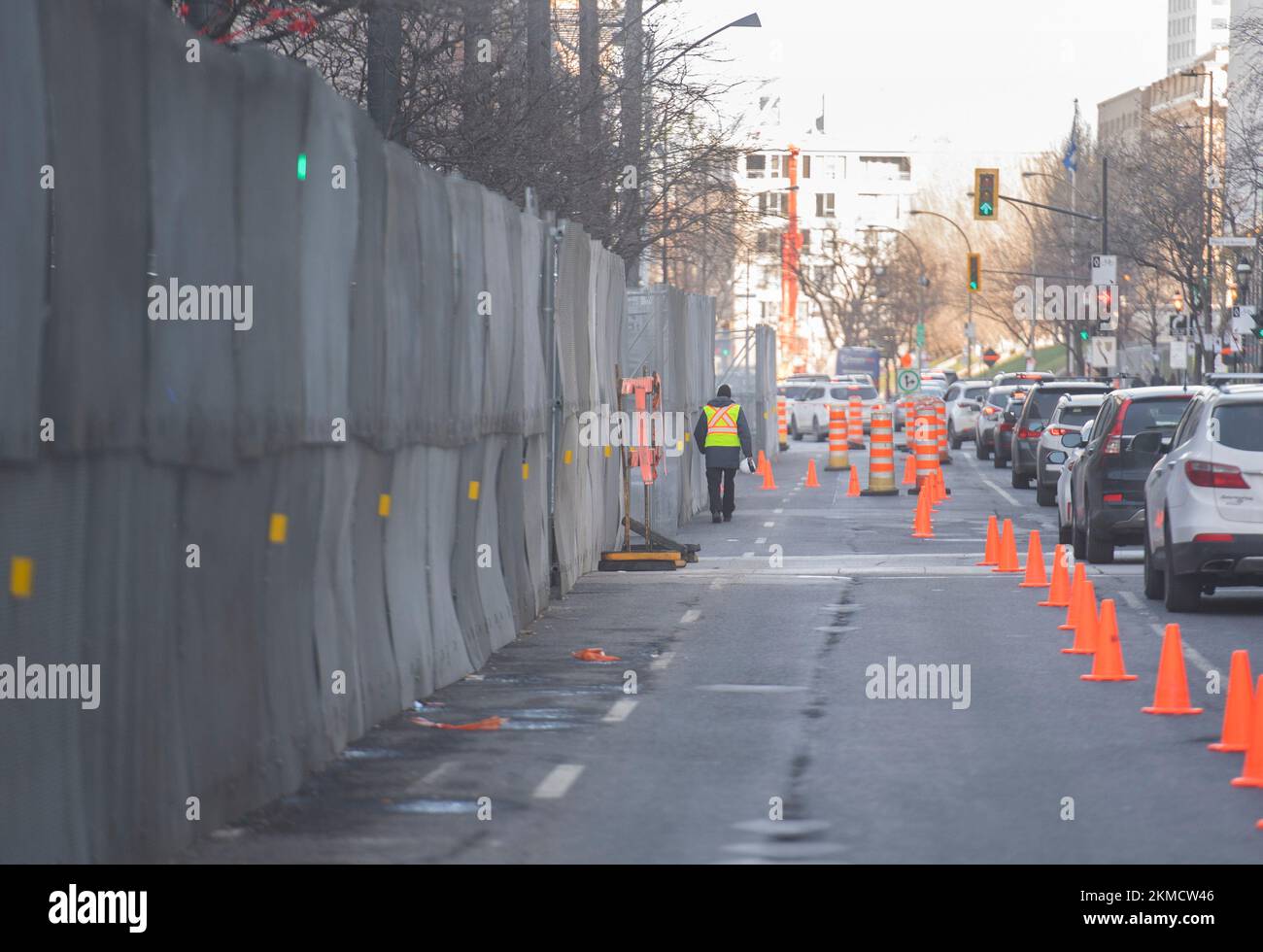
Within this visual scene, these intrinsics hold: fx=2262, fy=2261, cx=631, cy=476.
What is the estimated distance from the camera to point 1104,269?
5825 centimetres

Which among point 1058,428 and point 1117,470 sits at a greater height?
point 1058,428

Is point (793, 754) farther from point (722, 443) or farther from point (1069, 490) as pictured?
point (722, 443)

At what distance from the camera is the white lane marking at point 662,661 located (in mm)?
14332

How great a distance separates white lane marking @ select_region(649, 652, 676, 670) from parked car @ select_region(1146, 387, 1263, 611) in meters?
4.33

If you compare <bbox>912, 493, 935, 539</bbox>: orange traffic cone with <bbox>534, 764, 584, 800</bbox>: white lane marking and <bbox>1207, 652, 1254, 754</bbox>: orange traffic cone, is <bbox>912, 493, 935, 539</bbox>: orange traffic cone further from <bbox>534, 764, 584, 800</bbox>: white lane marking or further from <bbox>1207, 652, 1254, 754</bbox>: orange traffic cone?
<bbox>534, 764, 584, 800</bbox>: white lane marking

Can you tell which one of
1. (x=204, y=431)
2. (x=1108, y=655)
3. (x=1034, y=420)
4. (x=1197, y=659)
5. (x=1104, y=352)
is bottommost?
(x=1197, y=659)

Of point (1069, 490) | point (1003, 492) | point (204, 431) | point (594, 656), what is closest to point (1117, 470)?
point (1069, 490)

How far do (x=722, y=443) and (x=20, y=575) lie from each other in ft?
78.7

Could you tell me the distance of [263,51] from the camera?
9.41m

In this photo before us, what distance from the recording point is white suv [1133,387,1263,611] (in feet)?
54.6

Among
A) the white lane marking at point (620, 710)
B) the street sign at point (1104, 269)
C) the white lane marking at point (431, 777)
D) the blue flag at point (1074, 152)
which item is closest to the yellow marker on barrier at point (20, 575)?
the white lane marking at point (431, 777)
